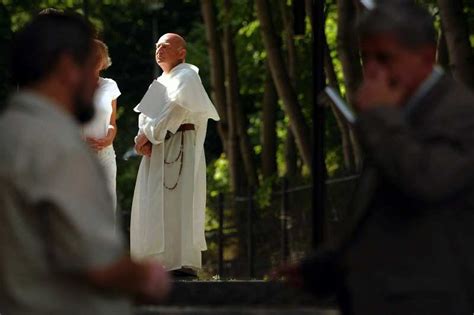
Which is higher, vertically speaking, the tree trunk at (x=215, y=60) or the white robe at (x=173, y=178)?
the tree trunk at (x=215, y=60)

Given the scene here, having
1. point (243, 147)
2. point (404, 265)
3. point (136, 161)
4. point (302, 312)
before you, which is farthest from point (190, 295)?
point (136, 161)

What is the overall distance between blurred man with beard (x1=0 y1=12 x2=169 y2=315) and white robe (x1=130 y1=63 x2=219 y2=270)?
12.3m

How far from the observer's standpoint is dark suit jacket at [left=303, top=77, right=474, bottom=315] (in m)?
6.18

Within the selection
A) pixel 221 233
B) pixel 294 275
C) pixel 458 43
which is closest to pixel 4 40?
pixel 221 233

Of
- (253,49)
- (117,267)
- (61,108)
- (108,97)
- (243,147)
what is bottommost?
(117,267)

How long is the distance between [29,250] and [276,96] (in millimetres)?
33365

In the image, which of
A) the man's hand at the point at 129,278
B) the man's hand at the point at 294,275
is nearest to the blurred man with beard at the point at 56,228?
the man's hand at the point at 129,278

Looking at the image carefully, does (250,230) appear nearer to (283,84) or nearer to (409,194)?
(283,84)

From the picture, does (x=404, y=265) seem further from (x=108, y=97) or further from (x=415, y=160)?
(x=108, y=97)

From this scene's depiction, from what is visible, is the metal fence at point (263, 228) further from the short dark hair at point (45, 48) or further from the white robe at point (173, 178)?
the short dark hair at point (45, 48)

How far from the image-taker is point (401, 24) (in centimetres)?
644

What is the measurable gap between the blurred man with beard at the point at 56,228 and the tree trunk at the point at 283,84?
2534cm

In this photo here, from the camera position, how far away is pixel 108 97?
56.1ft

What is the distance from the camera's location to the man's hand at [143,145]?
59.5 feet
